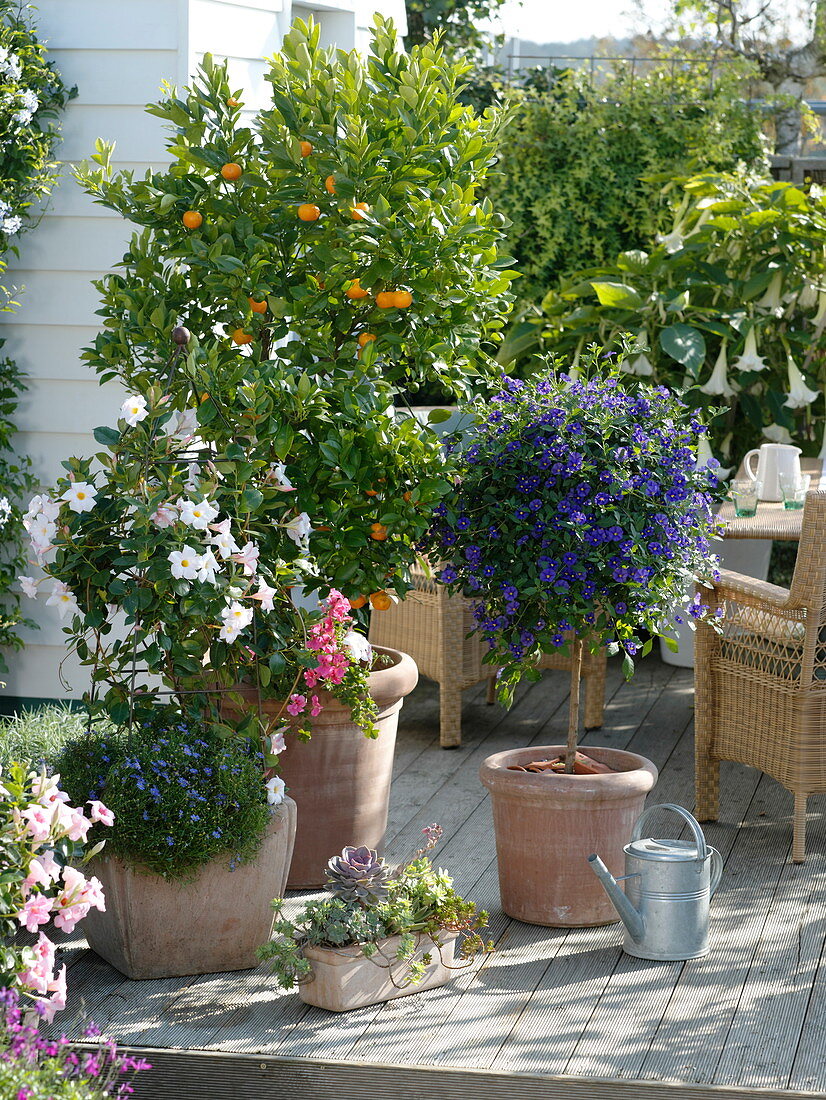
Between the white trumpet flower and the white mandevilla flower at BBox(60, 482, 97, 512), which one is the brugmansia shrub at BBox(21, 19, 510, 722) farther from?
the white trumpet flower

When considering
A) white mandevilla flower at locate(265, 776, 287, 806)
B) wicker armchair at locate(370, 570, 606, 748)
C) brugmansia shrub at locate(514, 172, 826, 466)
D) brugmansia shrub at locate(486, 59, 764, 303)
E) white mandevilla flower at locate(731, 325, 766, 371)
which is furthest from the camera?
brugmansia shrub at locate(486, 59, 764, 303)

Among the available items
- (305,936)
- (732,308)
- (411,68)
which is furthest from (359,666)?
(732,308)

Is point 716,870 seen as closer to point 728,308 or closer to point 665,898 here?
point 665,898

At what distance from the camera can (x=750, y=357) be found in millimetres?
4879

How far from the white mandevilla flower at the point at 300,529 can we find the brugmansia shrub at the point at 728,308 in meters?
2.32

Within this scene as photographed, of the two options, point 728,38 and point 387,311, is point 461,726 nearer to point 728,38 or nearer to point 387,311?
point 387,311

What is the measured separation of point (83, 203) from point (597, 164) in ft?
7.95

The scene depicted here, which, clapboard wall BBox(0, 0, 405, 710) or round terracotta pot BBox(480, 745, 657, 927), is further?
clapboard wall BBox(0, 0, 405, 710)

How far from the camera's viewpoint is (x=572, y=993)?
8.89 ft

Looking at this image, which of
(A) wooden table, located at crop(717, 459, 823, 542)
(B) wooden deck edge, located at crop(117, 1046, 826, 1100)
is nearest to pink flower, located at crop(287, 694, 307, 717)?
(B) wooden deck edge, located at crop(117, 1046, 826, 1100)

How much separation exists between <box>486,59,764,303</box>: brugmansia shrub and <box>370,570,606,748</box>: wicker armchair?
181 cm

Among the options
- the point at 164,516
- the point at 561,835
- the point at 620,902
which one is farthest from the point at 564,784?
the point at 164,516

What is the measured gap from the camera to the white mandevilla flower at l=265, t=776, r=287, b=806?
280 centimetres

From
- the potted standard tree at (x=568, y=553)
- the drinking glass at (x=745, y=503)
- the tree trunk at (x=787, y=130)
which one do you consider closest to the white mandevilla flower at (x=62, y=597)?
the potted standard tree at (x=568, y=553)
